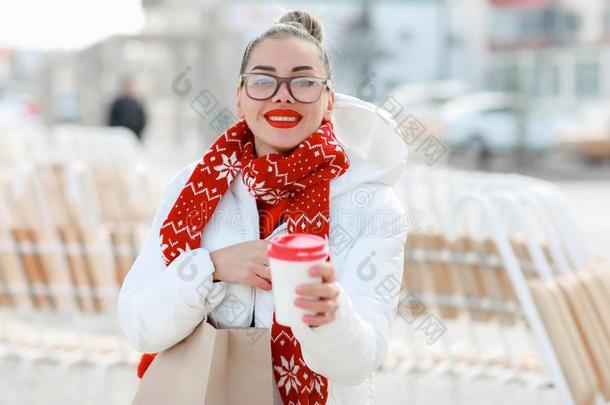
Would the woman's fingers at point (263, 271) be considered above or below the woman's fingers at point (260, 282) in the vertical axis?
above

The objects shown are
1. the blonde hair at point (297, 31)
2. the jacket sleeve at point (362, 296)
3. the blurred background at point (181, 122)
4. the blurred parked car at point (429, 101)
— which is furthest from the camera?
the blurred parked car at point (429, 101)

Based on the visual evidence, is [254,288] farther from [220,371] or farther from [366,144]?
[366,144]

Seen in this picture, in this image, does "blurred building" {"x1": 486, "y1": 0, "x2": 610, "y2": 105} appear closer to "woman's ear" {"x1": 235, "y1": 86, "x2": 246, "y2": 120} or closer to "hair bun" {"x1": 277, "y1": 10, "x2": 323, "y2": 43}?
"hair bun" {"x1": 277, "y1": 10, "x2": 323, "y2": 43}

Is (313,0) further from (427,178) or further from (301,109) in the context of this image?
(301,109)

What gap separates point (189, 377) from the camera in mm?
1769

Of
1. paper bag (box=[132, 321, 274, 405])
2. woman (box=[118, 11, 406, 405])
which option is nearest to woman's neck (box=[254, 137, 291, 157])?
woman (box=[118, 11, 406, 405])

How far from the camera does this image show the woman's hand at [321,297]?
1457 mm

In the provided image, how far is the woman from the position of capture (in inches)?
70.1

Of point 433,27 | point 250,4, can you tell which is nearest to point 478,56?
point 433,27

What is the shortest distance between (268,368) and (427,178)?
2.71 metres

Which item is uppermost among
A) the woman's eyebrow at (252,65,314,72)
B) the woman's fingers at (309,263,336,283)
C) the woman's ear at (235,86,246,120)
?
the woman's eyebrow at (252,65,314,72)

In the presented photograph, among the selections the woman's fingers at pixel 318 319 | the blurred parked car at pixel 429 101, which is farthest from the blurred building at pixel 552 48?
the woman's fingers at pixel 318 319

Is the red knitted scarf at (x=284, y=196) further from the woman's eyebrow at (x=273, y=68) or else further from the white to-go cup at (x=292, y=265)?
the white to-go cup at (x=292, y=265)

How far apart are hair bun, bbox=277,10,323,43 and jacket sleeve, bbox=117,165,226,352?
59 cm
